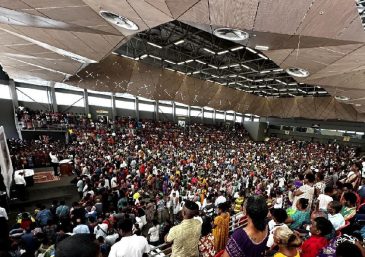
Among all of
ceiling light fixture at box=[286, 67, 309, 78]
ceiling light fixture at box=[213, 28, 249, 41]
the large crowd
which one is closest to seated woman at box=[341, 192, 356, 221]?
the large crowd

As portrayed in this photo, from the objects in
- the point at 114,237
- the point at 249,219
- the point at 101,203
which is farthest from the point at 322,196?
the point at 101,203

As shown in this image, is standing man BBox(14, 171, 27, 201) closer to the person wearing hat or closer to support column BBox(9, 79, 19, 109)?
the person wearing hat

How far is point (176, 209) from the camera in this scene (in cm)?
824

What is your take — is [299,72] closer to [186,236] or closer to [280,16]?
[280,16]

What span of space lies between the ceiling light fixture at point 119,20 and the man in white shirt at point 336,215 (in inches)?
208

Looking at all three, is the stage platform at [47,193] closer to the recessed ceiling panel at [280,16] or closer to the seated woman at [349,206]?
the seated woman at [349,206]

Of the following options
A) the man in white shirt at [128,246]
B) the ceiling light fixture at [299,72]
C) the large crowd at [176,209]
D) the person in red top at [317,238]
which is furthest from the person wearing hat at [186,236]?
the ceiling light fixture at [299,72]

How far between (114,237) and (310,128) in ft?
125

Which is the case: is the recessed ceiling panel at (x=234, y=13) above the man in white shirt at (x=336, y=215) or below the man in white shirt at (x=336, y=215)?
above

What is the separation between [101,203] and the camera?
268 inches

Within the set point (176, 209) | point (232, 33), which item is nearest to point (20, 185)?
point (176, 209)

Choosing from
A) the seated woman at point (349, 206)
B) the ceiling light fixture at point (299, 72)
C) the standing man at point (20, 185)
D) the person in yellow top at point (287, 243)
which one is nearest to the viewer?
the person in yellow top at point (287, 243)

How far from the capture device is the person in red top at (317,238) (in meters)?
2.36

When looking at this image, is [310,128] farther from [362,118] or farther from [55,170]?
[55,170]
